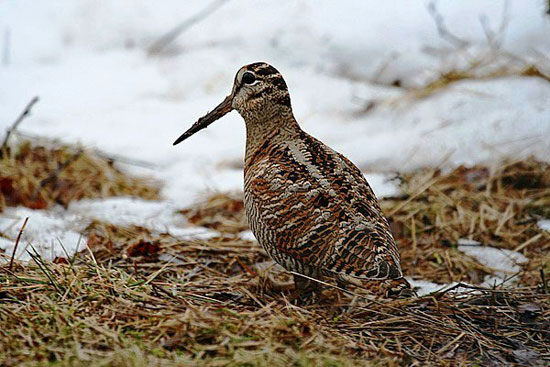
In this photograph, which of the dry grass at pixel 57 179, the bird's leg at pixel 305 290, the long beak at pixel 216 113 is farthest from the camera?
the dry grass at pixel 57 179

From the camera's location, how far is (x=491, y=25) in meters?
6.91

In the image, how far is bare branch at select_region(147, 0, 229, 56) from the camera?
7.81 metres

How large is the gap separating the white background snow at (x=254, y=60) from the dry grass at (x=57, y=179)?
0.85ft

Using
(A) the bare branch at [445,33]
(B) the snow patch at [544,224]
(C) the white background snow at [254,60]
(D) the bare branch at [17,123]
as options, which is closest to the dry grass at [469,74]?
(C) the white background snow at [254,60]

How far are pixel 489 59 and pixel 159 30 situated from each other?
3.84 meters

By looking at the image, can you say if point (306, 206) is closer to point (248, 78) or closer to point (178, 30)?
point (248, 78)

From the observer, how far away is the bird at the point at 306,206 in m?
2.90

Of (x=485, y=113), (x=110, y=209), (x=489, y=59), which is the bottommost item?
(x=110, y=209)

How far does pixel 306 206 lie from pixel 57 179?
3.17 m

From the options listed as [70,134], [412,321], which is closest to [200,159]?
[70,134]

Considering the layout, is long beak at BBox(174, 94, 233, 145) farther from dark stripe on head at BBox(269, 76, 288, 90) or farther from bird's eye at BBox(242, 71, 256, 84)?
dark stripe on head at BBox(269, 76, 288, 90)

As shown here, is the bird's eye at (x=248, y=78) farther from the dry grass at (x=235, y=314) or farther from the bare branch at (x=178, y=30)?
the bare branch at (x=178, y=30)

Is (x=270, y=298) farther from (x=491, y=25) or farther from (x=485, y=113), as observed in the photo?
(x=491, y=25)

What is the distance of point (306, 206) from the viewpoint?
305cm
